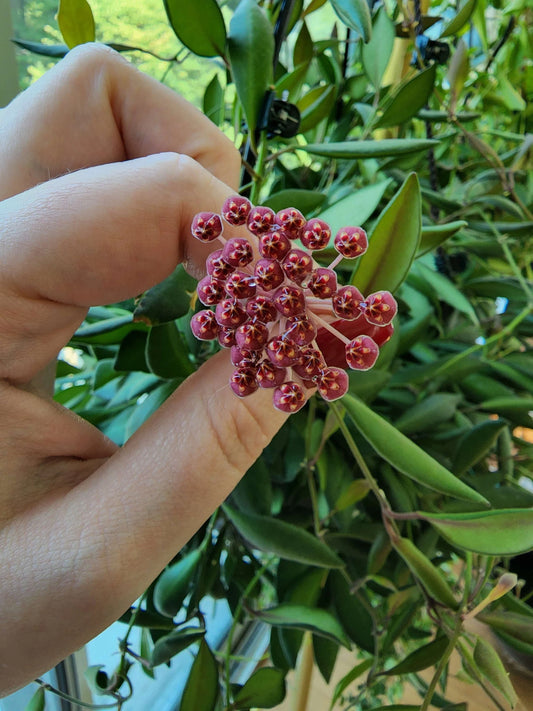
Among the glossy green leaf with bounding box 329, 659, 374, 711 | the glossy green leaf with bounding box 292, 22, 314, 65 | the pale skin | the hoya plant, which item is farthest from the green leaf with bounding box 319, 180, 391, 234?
the glossy green leaf with bounding box 329, 659, 374, 711

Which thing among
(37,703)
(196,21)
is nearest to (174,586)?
(37,703)

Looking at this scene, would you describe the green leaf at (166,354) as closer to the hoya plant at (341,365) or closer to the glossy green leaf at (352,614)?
the hoya plant at (341,365)

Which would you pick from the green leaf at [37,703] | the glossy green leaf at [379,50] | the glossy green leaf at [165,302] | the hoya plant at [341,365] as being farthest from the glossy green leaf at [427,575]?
the glossy green leaf at [379,50]

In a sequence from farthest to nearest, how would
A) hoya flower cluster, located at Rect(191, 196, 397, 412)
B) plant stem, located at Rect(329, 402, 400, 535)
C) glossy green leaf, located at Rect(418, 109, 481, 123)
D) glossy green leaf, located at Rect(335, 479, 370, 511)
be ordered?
glossy green leaf, located at Rect(418, 109, 481, 123) < glossy green leaf, located at Rect(335, 479, 370, 511) < plant stem, located at Rect(329, 402, 400, 535) < hoya flower cluster, located at Rect(191, 196, 397, 412)

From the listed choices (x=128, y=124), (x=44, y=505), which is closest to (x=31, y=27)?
(x=128, y=124)

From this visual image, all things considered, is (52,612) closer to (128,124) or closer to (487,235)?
(128,124)

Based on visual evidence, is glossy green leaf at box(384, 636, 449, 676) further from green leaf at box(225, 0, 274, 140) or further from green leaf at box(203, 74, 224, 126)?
green leaf at box(203, 74, 224, 126)
